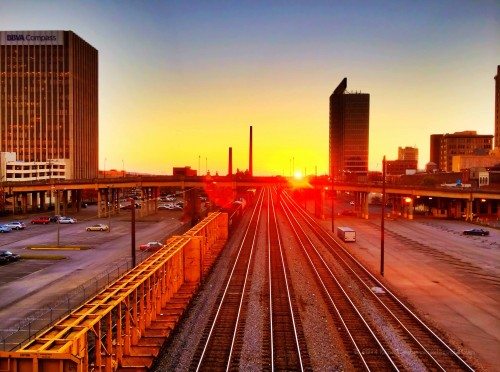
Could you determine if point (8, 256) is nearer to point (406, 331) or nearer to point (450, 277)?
point (406, 331)

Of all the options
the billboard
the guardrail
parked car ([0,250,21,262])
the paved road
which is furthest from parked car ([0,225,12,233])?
the billboard

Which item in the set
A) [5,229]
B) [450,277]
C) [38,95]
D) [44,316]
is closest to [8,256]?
[44,316]

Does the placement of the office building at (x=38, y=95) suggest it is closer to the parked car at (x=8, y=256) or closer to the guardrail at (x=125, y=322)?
the parked car at (x=8, y=256)

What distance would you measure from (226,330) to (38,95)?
169582 millimetres

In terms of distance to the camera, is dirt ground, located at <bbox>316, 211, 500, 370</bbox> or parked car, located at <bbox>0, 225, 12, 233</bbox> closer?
dirt ground, located at <bbox>316, 211, 500, 370</bbox>

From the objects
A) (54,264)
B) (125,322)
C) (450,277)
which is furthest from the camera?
(54,264)

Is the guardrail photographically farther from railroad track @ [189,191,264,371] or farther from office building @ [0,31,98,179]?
office building @ [0,31,98,179]

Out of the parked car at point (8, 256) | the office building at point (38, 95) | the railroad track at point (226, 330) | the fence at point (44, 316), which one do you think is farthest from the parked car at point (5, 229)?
the office building at point (38, 95)

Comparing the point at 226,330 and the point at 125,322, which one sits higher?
the point at 125,322

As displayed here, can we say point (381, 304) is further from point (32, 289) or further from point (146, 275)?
point (32, 289)

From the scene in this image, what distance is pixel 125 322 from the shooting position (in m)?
18.5

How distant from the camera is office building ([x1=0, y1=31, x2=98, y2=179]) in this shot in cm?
16750

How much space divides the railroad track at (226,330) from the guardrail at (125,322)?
6.30 feet

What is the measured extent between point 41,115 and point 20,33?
30.8m
